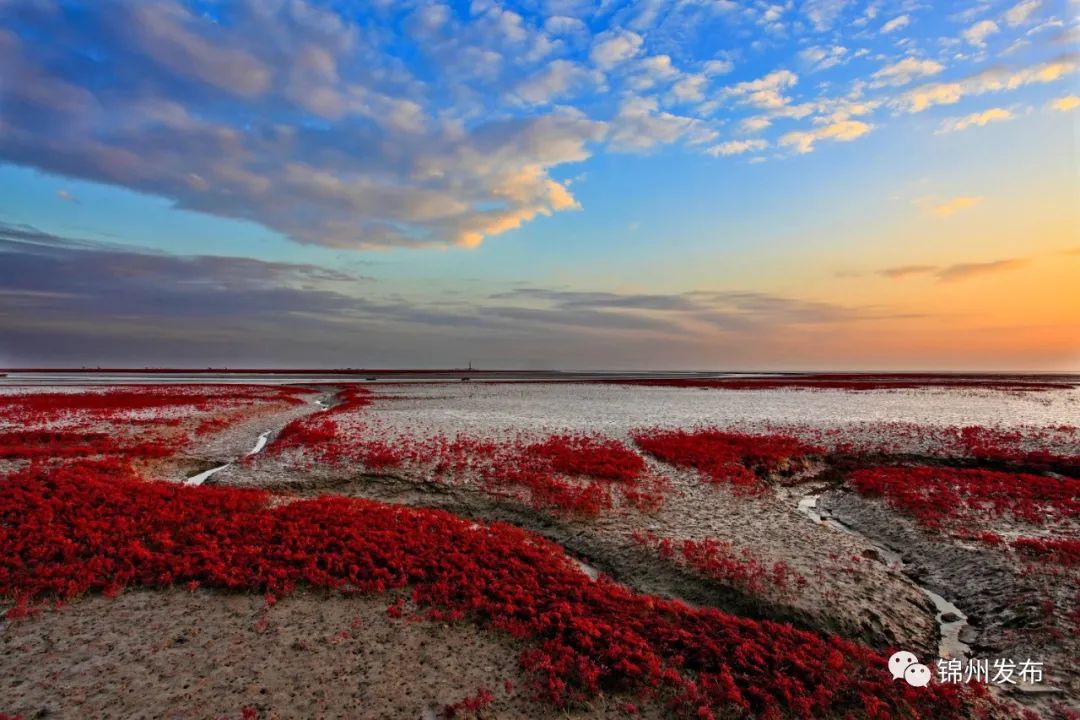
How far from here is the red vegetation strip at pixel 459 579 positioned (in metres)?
9.00

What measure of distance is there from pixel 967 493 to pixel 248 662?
25.4m

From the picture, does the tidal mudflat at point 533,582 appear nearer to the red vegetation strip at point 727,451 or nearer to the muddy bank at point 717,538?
the muddy bank at point 717,538

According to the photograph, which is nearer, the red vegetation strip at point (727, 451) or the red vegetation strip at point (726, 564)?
the red vegetation strip at point (726, 564)

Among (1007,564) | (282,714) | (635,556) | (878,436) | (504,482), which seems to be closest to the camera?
(282,714)

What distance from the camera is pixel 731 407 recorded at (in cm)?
5144

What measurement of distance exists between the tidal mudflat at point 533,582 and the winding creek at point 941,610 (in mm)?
102

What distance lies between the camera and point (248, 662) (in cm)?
959

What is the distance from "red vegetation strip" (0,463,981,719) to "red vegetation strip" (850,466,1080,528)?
11876 mm

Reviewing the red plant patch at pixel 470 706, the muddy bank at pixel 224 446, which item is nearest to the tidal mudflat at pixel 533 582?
the red plant patch at pixel 470 706

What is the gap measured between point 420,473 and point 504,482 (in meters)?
4.11

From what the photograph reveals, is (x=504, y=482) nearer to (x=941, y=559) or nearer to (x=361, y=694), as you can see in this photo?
(x=361, y=694)

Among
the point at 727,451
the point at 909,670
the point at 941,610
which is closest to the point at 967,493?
the point at 727,451

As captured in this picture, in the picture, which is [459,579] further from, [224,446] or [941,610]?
[224,446]

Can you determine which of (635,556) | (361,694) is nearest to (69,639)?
(361,694)
